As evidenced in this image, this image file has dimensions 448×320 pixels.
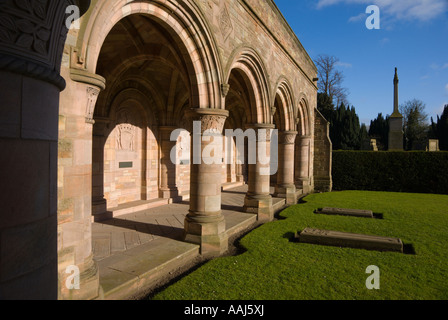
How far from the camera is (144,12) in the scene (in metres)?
4.31

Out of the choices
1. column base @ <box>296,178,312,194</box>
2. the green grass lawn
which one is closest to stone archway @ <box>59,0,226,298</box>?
the green grass lawn

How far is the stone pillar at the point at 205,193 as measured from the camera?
5.52 meters

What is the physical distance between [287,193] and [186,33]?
7.66m

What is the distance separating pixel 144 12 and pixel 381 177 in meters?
16.9

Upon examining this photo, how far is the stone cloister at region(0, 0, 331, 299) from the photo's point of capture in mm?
1755

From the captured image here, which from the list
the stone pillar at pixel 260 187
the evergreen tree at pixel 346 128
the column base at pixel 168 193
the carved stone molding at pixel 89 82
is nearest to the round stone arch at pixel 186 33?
the carved stone molding at pixel 89 82

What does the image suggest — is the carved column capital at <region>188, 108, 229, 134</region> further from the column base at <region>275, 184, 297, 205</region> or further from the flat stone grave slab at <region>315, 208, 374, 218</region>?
the column base at <region>275, 184, 297, 205</region>

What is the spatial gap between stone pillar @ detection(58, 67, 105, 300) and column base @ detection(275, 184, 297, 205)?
28.7 feet

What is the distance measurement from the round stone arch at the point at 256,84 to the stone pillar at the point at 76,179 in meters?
4.79

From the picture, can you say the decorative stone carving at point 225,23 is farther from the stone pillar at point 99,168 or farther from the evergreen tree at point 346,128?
the evergreen tree at point 346,128

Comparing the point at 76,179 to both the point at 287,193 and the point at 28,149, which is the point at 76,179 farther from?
the point at 287,193

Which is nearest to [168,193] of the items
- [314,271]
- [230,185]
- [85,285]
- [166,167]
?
[166,167]
